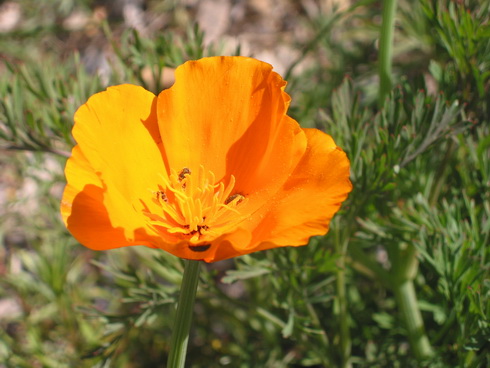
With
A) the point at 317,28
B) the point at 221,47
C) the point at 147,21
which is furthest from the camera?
the point at 147,21

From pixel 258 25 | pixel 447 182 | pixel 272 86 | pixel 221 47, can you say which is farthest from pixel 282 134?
pixel 258 25

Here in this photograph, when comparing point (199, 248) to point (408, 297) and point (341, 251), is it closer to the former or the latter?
point (341, 251)

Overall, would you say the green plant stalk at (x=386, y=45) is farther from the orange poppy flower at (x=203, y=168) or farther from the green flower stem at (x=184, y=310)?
the green flower stem at (x=184, y=310)

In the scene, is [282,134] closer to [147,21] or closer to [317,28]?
[317,28]

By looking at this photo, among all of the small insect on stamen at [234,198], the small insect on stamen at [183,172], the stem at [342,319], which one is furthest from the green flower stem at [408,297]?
the small insect on stamen at [183,172]

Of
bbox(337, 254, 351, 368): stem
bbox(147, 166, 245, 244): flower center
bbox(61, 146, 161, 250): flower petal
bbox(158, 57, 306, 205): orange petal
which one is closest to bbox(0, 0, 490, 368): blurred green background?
bbox(337, 254, 351, 368): stem

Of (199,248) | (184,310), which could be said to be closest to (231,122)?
(199,248)
